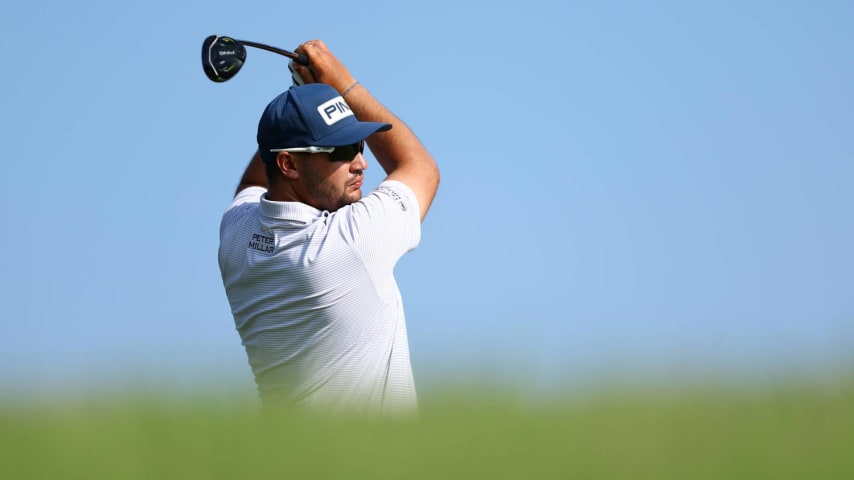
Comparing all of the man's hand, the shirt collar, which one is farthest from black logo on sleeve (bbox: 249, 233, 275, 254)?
the man's hand

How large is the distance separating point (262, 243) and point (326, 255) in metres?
0.35

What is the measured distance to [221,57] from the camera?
538 cm

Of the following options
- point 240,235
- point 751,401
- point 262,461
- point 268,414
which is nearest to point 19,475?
point 262,461

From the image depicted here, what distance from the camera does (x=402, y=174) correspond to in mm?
4543

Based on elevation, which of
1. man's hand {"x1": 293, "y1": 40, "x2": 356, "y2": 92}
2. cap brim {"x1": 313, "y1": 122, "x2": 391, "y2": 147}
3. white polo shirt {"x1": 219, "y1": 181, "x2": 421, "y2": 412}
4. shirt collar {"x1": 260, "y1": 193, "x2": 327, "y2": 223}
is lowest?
white polo shirt {"x1": 219, "y1": 181, "x2": 421, "y2": 412}

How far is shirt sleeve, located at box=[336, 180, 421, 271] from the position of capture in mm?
4203

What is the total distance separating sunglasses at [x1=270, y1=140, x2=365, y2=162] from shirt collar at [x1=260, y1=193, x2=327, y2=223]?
272 millimetres

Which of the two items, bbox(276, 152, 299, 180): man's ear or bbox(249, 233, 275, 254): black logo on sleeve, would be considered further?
bbox(276, 152, 299, 180): man's ear

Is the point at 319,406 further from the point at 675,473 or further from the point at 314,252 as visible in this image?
the point at 675,473

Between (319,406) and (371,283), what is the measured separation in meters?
0.57

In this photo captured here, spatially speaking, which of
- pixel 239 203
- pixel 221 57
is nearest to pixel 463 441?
pixel 239 203

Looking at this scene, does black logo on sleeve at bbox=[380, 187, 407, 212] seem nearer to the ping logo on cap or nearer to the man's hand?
the ping logo on cap

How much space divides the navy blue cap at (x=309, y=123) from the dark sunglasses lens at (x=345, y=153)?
76 mm

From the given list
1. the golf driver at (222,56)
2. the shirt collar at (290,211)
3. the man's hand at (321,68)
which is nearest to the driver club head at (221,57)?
the golf driver at (222,56)
